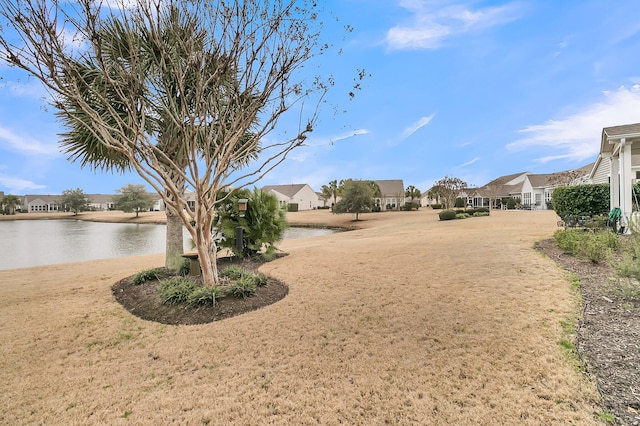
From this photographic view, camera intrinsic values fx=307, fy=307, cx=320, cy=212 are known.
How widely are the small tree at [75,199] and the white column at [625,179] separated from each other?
7312cm

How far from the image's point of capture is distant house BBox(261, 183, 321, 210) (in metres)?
55.9

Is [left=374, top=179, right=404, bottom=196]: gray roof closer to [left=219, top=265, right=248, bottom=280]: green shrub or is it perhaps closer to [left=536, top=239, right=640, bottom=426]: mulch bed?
[left=219, top=265, right=248, bottom=280]: green shrub

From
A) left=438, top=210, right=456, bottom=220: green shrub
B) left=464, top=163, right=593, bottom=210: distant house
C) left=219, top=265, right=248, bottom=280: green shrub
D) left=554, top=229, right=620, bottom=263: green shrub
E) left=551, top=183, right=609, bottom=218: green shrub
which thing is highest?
left=464, top=163, right=593, bottom=210: distant house

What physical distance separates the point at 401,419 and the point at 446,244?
8386mm

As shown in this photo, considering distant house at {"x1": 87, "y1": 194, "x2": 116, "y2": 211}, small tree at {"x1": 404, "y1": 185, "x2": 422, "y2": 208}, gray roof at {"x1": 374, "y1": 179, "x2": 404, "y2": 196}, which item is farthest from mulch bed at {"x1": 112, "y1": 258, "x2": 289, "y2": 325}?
distant house at {"x1": 87, "y1": 194, "x2": 116, "y2": 211}

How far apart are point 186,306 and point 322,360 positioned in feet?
9.27

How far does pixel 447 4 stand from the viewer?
303 inches

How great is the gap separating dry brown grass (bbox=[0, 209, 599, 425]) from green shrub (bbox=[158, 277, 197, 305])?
2.16 ft

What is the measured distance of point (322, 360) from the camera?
3.12 meters

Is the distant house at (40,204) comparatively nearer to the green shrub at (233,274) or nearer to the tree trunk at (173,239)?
the tree trunk at (173,239)

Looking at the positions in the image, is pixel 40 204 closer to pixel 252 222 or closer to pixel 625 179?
pixel 252 222

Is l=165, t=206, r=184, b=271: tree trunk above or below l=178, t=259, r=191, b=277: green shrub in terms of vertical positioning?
above

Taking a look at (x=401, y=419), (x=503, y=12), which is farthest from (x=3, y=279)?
(x=503, y=12)

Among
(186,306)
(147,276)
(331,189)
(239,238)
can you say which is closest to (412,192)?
(331,189)
